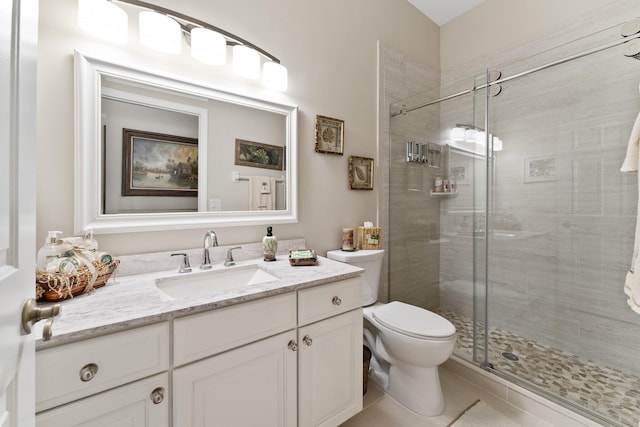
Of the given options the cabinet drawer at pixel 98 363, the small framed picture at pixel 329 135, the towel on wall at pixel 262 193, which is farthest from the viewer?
the small framed picture at pixel 329 135

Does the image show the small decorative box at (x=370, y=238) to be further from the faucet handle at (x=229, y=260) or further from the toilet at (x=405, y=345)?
the faucet handle at (x=229, y=260)

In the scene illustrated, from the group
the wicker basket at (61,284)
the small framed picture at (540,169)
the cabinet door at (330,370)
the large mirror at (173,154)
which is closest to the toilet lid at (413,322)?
the cabinet door at (330,370)

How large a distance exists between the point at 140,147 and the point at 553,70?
2.59 metres

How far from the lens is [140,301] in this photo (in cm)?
87

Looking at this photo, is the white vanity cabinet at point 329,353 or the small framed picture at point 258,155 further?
the small framed picture at point 258,155

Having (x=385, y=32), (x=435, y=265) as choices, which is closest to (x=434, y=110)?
(x=385, y=32)

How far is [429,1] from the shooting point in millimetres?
2340

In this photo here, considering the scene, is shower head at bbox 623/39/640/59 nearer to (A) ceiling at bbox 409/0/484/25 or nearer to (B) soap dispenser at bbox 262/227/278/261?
(A) ceiling at bbox 409/0/484/25

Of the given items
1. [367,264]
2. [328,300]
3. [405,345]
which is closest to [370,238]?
[367,264]

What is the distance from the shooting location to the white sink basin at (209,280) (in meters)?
1.15

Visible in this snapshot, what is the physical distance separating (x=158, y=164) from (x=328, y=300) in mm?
1008

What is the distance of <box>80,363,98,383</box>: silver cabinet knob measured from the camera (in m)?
0.70

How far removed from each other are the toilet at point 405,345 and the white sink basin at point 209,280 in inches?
23.1

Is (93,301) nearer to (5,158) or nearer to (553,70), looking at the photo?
(5,158)
